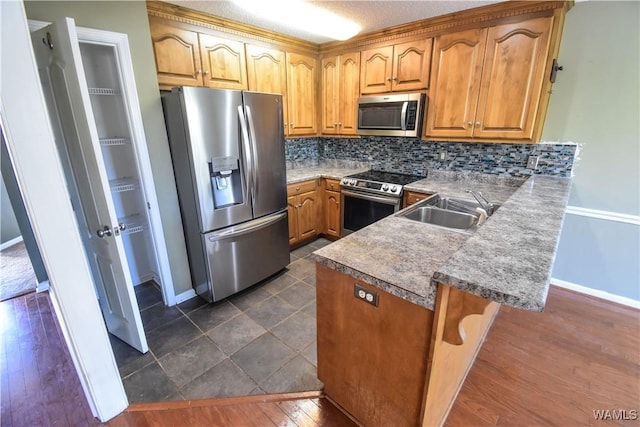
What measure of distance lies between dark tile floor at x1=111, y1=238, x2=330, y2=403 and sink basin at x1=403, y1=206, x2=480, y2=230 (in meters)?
1.18

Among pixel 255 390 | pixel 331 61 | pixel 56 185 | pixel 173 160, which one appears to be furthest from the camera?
pixel 331 61

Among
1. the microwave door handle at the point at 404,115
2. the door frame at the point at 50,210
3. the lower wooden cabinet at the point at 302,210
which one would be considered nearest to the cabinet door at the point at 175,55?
the door frame at the point at 50,210

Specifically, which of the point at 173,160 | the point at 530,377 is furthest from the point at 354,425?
the point at 173,160

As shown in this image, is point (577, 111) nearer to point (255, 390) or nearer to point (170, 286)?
point (255, 390)

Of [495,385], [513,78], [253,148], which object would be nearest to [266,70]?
[253,148]

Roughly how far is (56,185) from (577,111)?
138 inches

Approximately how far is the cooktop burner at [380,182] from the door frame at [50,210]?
2.41m

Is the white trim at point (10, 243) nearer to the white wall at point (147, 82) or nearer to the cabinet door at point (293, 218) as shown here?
the white wall at point (147, 82)

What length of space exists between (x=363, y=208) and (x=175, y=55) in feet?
7.35

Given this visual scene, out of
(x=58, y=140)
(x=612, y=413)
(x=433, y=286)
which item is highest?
(x=58, y=140)

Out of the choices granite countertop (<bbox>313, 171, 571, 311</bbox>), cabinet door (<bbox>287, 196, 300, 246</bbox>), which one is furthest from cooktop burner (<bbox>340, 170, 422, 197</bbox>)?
granite countertop (<bbox>313, 171, 571, 311</bbox>)

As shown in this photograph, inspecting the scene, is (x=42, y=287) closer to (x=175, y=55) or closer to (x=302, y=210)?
(x=175, y=55)

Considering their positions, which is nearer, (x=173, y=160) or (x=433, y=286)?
(x=433, y=286)

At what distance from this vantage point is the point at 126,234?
8.68 ft
